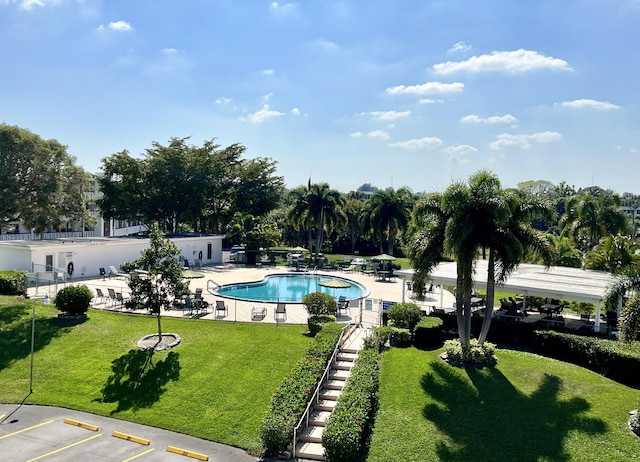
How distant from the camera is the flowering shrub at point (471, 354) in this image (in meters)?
16.0

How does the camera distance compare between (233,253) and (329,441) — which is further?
(233,253)

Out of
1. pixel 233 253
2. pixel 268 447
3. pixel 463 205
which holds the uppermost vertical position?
pixel 463 205

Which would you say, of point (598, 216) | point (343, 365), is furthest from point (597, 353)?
point (598, 216)

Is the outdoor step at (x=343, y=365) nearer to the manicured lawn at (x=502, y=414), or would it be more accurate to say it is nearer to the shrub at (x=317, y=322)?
the manicured lawn at (x=502, y=414)

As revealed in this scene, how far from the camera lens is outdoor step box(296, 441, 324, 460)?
458 inches

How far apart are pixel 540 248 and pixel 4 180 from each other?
90.8ft

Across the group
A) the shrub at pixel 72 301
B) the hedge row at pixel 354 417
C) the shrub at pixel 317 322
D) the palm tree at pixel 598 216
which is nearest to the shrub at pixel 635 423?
the hedge row at pixel 354 417

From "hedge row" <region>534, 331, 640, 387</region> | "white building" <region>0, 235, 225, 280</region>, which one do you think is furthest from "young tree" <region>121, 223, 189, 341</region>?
"hedge row" <region>534, 331, 640, 387</region>

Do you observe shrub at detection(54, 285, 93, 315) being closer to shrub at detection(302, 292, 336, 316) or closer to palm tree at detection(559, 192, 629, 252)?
shrub at detection(302, 292, 336, 316)

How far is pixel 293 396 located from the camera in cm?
1305

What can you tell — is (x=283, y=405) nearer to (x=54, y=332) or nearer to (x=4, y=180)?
(x=54, y=332)

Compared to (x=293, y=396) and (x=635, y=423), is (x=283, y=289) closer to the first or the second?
(x=293, y=396)

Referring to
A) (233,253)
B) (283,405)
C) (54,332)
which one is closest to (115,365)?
(54,332)

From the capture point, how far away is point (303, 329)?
20891mm
